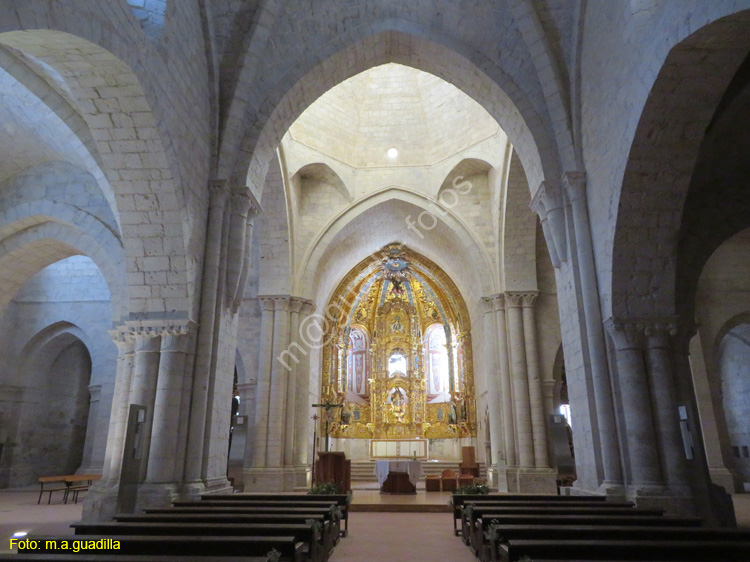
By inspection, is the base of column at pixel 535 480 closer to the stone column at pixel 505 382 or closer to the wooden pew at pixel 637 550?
the stone column at pixel 505 382

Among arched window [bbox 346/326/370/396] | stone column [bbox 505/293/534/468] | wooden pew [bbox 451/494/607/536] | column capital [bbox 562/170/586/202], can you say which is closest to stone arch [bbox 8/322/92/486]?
arched window [bbox 346/326/370/396]

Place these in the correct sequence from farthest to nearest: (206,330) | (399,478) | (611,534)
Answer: (399,478) → (206,330) → (611,534)

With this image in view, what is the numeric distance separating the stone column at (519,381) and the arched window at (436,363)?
7633 mm

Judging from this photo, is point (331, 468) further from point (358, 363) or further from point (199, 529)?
point (358, 363)

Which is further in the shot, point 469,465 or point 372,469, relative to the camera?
point 372,469

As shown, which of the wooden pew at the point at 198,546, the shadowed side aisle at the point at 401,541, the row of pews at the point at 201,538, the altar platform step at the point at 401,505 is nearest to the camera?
the row of pews at the point at 201,538

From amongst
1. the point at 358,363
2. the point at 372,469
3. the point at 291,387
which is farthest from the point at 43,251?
the point at 358,363

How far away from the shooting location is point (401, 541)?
7.40 m

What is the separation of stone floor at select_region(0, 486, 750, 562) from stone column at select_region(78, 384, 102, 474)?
6.98ft

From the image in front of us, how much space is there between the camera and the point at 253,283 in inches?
688

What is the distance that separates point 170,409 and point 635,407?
6.65 meters

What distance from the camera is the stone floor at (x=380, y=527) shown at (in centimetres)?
646

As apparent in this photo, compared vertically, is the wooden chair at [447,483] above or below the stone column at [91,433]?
below

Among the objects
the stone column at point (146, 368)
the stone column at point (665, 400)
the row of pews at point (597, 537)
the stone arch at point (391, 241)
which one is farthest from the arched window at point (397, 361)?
the row of pews at point (597, 537)
